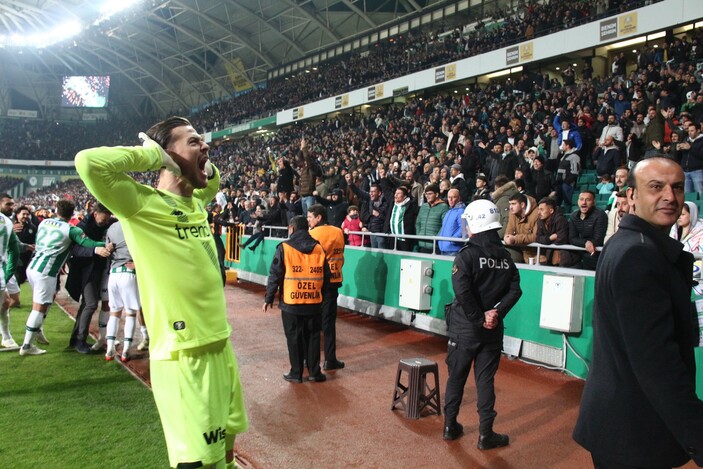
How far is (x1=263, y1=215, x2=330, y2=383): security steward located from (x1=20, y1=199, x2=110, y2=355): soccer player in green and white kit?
2.65m

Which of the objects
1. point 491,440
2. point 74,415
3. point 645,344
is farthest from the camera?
point 74,415

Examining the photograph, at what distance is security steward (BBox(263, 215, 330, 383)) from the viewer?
6.58m

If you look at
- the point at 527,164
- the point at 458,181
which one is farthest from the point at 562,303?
the point at 527,164

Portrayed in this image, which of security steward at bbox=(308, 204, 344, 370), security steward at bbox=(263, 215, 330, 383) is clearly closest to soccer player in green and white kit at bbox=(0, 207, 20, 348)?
security steward at bbox=(263, 215, 330, 383)

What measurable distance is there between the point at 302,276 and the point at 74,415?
2778 millimetres

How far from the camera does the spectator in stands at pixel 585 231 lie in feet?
24.0

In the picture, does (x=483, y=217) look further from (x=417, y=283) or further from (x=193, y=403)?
(x=417, y=283)

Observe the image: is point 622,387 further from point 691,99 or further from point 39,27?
point 39,27

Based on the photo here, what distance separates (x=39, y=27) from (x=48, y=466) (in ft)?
166

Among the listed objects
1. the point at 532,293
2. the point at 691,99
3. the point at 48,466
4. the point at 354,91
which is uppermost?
the point at 354,91

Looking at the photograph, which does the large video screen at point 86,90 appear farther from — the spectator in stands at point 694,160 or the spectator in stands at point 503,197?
the spectator in stands at point 694,160

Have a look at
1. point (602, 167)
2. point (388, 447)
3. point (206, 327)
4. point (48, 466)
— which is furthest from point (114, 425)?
point (602, 167)

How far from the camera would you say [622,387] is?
2.05 metres

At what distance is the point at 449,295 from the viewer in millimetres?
8953
